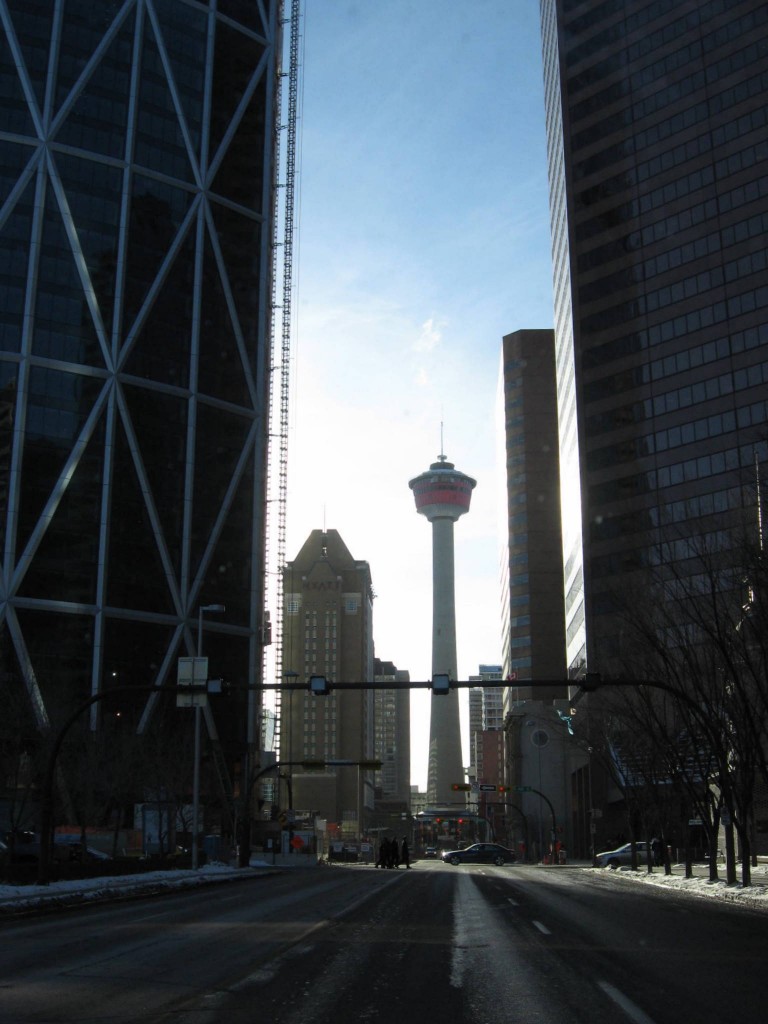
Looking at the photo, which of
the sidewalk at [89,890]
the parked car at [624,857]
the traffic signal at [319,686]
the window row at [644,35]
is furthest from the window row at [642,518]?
the traffic signal at [319,686]

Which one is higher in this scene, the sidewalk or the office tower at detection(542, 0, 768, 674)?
the office tower at detection(542, 0, 768, 674)

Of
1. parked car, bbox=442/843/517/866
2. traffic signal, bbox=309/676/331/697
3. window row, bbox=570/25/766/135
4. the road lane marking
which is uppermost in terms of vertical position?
window row, bbox=570/25/766/135

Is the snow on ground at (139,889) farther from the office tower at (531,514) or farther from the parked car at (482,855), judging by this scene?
the office tower at (531,514)

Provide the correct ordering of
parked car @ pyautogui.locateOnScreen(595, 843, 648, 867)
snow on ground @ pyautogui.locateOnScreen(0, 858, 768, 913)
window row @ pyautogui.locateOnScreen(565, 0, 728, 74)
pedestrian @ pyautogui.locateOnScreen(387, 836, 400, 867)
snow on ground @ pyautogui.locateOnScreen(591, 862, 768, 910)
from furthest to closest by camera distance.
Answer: window row @ pyautogui.locateOnScreen(565, 0, 728, 74) < pedestrian @ pyautogui.locateOnScreen(387, 836, 400, 867) < parked car @ pyautogui.locateOnScreen(595, 843, 648, 867) < snow on ground @ pyautogui.locateOnScreen(591, 862, 768, 910) < snow on ground @ pyautogui.locateOnScreen(0, 858, 768, 913)

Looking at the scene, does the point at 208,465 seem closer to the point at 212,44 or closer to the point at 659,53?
the point at 212,44

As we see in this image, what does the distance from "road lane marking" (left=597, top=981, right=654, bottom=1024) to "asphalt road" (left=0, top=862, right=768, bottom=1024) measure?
0.02m

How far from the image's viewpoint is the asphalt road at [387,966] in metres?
9.52

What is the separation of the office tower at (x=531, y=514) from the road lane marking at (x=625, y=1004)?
143288mm

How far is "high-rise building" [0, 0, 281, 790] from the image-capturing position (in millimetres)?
95188

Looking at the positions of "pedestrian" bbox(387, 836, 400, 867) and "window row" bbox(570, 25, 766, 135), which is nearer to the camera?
"pedestrian" bbox(387, 836, 400, 867)

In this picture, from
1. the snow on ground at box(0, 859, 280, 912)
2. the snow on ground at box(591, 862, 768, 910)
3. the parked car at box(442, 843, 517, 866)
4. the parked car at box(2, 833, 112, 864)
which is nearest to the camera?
the snow on ground at box(0, 859, 280, 912)

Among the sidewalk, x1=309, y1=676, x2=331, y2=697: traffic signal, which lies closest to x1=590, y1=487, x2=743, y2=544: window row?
the sidewalk

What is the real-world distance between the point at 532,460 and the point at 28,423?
83.5 meters

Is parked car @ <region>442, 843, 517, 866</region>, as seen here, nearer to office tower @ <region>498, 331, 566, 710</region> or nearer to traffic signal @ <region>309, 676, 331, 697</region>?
traffic signal @ <region>309, 676, 331, 697</region>
